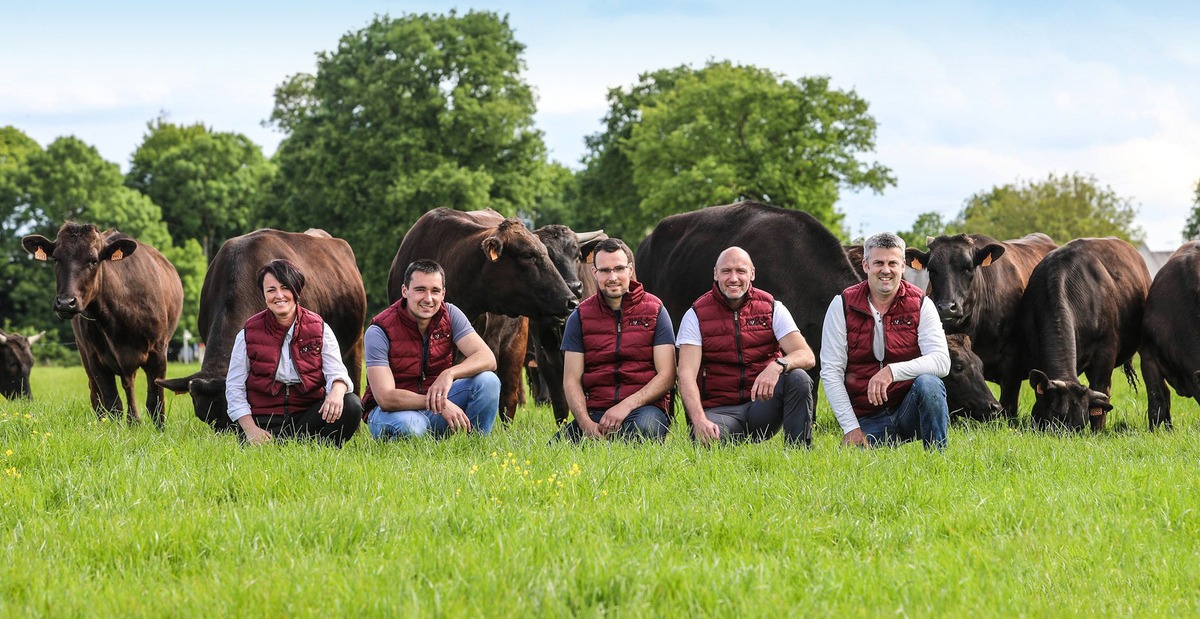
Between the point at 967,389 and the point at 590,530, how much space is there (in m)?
5.11

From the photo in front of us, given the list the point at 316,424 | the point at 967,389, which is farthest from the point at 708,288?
the point at 316,424

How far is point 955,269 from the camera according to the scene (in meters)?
11.0

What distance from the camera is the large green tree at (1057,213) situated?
55.9m

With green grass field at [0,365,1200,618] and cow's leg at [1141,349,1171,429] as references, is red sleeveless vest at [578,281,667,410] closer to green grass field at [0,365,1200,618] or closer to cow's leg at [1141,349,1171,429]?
green grass field at [0,365,1200,618]

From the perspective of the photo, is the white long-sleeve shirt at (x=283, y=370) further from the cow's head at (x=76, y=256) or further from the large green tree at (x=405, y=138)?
the large green tree at (x=405, y=138)

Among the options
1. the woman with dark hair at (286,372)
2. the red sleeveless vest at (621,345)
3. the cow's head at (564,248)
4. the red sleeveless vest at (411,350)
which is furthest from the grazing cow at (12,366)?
the red sleeveless vest at (621,345)

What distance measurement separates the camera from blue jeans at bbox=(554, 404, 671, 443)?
26.2 ft

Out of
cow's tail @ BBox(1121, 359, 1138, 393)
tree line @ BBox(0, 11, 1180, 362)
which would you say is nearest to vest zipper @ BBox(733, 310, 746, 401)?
cow's tail @ BBox(1121, 359, 1138, 393)

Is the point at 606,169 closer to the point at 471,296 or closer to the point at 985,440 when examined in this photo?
the point at 471,296

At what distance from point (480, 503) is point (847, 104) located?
130 ft

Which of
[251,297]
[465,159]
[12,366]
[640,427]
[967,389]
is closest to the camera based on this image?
[640,427]

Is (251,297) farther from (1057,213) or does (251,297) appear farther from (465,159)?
(1057,213)

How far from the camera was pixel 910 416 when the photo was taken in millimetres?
7906

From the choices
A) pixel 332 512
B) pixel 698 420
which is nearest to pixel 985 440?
pixel 698 420
